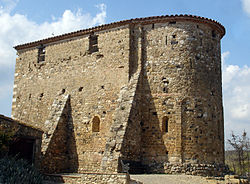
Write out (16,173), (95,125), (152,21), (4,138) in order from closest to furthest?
(16,173) < (4,138) < (152,21) < (95,125)

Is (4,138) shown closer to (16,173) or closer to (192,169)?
(16,173)

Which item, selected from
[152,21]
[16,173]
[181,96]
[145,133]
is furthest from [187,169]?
[16,173]

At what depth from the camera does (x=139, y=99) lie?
55.4 feet

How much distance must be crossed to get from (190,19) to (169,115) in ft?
16.5

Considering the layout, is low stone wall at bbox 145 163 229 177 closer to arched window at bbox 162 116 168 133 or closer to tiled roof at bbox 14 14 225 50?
arched window at bbox 162 116 168 133

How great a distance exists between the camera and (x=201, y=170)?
1591 cm

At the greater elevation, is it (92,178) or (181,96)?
(181,96)

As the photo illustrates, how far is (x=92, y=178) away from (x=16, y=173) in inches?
117

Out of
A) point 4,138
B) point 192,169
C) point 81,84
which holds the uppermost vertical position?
point 81,84

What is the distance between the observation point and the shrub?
11.2 m

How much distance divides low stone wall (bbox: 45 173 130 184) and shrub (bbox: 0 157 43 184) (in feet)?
4.86

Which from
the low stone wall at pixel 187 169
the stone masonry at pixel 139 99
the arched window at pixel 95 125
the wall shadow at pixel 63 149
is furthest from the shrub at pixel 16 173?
the low stone wall at pixel 187 169

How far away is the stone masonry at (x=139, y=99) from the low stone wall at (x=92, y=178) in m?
1.41

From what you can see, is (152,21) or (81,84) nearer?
(152,21)
